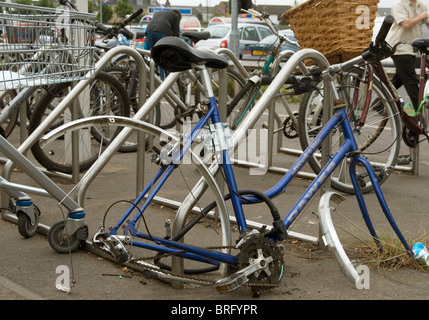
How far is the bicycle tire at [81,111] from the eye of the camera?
18.2 feet

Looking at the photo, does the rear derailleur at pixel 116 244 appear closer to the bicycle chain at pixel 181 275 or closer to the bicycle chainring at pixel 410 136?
the bicycle chain at pixel 181 275

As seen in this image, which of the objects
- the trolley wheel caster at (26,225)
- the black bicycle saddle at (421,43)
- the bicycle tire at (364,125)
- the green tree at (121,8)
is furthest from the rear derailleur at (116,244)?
the green tree at (121,8)

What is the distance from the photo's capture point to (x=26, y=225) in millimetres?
4188

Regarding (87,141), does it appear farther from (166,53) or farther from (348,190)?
(166,53)

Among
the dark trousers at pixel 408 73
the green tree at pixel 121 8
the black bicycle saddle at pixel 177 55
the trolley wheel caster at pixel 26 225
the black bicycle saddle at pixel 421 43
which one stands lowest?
the green tree at pixel 121 8

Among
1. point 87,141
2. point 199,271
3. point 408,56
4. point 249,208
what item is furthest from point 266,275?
point 408,56

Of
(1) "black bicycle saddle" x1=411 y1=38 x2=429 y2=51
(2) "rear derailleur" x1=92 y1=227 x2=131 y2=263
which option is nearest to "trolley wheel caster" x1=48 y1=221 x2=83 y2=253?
(2) "rear derailleur" x1=92 y1=227 x2=131 y2=263

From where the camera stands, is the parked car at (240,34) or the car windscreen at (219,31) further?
the car windscreen at (219,31)

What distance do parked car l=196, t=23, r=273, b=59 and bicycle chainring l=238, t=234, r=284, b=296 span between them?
18.4m

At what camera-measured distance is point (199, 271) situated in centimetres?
356

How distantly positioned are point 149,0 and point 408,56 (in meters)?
10.5

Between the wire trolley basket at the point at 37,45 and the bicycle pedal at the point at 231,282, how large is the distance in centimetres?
115

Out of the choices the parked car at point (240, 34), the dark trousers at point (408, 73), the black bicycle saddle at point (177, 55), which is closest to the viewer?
the black bicycle saddle at point (177, 55)

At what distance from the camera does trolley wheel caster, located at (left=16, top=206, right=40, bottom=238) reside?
4.18 meters
